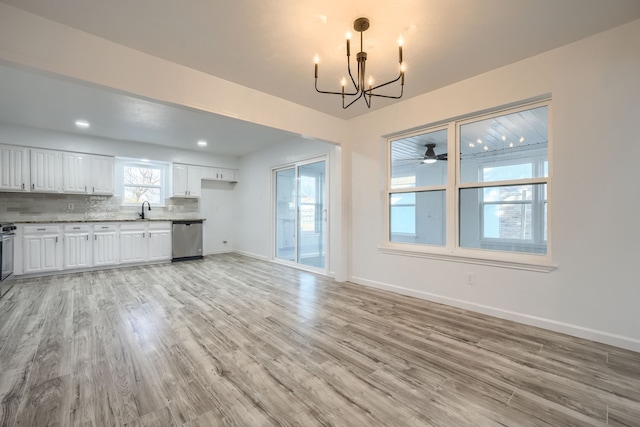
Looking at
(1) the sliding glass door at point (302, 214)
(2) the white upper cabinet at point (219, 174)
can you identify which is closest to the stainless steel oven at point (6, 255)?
(2) the white upper cabinet at point (219, 174)

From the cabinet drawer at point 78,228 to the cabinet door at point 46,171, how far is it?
0.73 meters

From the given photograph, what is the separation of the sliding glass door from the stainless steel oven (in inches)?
164

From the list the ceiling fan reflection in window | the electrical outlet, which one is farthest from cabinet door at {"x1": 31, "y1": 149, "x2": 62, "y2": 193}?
the electrical outlet

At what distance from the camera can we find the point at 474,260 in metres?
3.12

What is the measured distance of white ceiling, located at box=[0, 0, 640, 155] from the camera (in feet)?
6.66

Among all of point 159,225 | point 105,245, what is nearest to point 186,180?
point 159,225

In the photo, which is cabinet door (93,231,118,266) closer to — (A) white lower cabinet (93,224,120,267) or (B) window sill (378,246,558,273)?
(A) white lower cabinet (93,224,120,267)

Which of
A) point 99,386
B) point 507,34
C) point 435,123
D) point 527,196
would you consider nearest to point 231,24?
point 507,34

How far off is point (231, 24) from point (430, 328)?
3274 millimetres

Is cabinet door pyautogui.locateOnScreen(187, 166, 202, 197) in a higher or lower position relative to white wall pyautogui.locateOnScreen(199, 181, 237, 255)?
higher

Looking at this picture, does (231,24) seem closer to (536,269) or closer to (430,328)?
(430,328)

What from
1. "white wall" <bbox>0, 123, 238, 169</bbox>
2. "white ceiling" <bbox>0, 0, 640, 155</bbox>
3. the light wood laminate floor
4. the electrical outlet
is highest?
"white ceiling" <bbox>0, 0, 640, 155</bbox>

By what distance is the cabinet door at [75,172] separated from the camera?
5098 mm

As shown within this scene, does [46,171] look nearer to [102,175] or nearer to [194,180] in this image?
[102,175]
